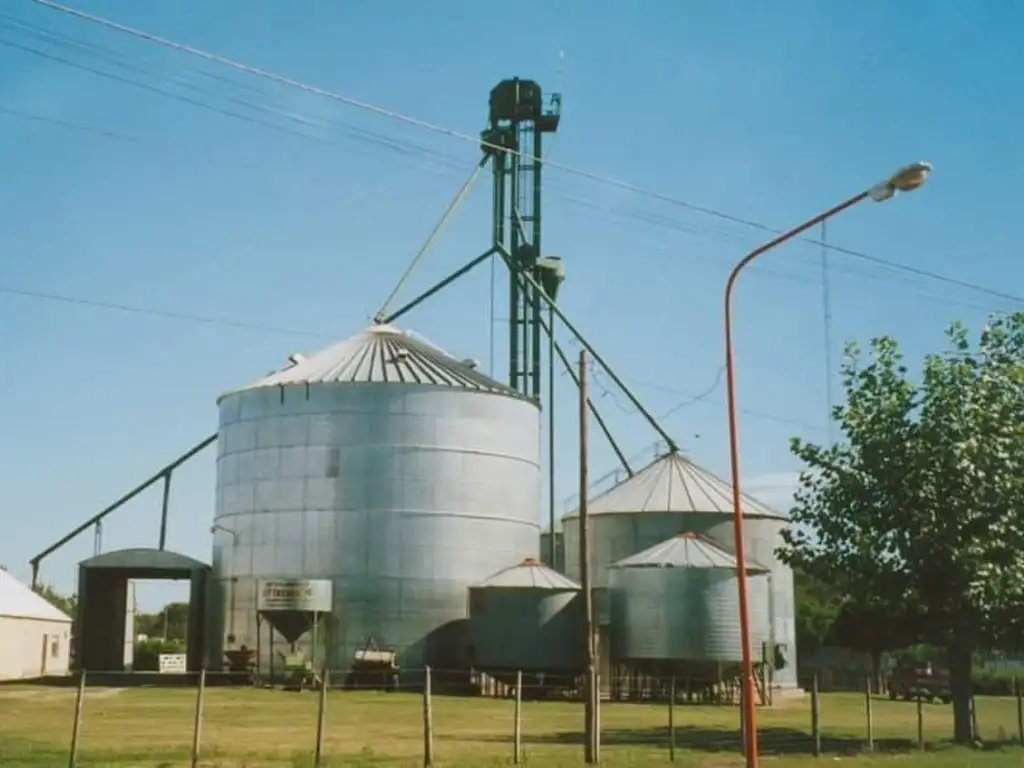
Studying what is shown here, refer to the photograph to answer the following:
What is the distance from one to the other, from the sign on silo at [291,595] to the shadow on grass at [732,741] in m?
21.1

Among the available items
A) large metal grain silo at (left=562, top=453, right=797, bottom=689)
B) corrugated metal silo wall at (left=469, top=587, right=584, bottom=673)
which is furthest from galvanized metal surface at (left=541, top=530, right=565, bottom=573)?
corrugated metal silo wall at (left=469, top=587, right=584, bottom=673)

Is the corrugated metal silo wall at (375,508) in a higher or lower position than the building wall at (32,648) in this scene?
higher

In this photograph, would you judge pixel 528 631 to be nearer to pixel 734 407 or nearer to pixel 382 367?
pixel 382 367

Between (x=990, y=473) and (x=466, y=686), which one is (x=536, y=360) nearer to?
(x=466, y=686)

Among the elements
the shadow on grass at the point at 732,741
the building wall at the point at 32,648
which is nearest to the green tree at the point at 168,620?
the building wall at the point at 32,648

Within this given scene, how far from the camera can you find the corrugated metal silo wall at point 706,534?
60.9m

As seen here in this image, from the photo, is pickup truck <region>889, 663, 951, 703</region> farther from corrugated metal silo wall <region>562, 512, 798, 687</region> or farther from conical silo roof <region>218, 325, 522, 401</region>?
conical silo roof <region>218, 325, 522, 401</region>

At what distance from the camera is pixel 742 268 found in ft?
76.7

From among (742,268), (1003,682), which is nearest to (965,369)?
(742,268)

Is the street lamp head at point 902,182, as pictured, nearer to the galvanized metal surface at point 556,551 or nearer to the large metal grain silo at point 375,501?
the large metal grain silo at point 375,501

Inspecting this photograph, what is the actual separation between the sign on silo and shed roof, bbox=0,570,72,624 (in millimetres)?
16420

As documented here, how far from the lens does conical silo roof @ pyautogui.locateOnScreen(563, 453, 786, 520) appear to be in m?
61.7

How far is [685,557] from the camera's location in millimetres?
54312

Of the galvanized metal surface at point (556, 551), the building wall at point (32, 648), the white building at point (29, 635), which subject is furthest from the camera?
the galvanized metal surface at point (556, 551)
